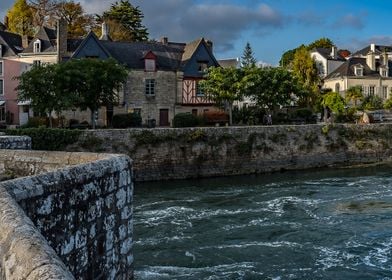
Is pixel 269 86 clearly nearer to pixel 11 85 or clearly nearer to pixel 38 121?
pixel 38 121

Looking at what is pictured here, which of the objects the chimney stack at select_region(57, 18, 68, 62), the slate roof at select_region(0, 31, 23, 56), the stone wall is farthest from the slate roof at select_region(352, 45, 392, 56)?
the stone wall

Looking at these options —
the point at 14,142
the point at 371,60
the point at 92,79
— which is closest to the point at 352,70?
the point at 371,60

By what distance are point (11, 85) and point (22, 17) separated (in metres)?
13.3

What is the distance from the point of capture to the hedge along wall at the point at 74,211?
12.2ft

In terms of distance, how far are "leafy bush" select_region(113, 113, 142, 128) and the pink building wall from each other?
8723mm

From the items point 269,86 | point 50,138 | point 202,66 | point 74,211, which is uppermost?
point 202,66

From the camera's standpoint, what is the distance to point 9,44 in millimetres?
41156

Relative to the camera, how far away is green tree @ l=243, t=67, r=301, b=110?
36781mm

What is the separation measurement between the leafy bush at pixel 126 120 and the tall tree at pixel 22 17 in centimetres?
2000

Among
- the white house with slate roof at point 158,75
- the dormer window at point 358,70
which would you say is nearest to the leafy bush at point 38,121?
the white house with slate roof at point 158,75

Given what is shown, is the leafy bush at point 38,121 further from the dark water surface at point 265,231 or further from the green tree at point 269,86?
the green tree at point 269,86

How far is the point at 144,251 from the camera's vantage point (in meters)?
12.4

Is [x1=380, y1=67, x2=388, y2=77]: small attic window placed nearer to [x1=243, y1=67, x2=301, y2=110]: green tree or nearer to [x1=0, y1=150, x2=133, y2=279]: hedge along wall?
[x1=243, y1=67, x2=301, y2=110]: green tree

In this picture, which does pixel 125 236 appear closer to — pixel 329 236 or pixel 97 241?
pixel 97 241
